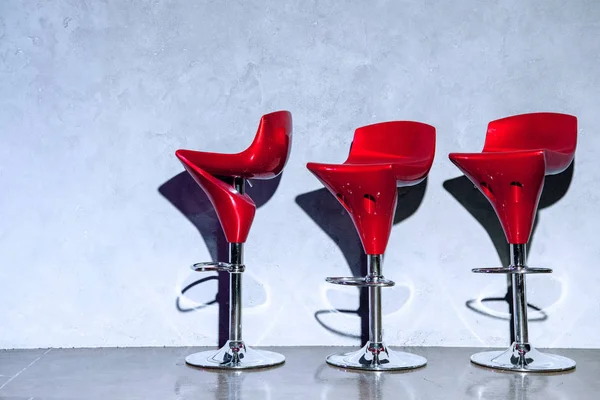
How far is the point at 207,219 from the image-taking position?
3.29m

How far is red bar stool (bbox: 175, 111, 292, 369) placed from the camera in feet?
8.84

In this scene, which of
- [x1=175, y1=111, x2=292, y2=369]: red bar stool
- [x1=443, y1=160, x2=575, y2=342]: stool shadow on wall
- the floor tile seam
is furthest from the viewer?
[x1=443, y1=160, x2=575, y2=342]: stool shadow on wall

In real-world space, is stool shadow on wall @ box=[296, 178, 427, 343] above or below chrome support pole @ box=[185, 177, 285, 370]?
above

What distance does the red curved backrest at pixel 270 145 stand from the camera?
270 cm

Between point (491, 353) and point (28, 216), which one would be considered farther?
point (28, 216)

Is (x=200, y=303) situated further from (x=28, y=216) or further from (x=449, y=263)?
(x=449, y=263)

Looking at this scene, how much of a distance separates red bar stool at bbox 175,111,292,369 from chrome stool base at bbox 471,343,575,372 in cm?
87

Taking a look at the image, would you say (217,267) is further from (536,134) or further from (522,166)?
(536,134)

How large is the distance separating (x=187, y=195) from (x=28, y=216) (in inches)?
30.5

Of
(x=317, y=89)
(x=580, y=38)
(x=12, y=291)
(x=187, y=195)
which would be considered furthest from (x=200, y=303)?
(x=580, y=38)

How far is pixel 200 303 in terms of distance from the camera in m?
Result: 3.24

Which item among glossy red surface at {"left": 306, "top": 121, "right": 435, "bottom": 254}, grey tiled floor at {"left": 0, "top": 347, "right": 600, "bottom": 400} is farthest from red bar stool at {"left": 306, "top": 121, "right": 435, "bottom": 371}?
grey tiled floor at {"left": 0, "top": 347, "right": 600, "bottom": 400}

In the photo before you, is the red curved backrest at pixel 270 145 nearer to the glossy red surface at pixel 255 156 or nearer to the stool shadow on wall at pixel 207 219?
the glossy red surface at pixel 255 156

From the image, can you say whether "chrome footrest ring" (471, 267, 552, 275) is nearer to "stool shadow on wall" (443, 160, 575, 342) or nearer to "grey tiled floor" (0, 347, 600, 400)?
"grey tiled floor" (0, 347, 600, 400)
